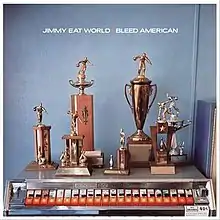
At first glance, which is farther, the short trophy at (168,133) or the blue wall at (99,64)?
the blue wall at (99,64)

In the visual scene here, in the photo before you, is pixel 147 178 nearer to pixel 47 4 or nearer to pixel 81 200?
pixel 81 200

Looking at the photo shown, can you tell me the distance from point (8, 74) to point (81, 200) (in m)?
0.52

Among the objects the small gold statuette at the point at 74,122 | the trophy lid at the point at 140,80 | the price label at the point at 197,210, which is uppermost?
the trophy lid at the point at 140,80

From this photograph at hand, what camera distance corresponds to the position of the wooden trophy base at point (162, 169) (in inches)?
54.7

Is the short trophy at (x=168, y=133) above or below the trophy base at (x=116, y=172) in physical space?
above

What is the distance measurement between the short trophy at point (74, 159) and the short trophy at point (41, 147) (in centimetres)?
7

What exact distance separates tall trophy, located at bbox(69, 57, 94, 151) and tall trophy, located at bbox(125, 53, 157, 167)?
130mm

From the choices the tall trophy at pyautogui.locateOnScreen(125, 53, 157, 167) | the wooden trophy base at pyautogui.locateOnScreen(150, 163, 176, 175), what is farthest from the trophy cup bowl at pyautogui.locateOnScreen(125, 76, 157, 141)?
the wooden trophy base at pyautogui.locateOnScreen(150, 163, 176, 175)

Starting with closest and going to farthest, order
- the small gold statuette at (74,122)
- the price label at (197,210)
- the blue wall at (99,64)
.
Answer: the price label at (197,210) → the small gold statuette at (74,122) → the blue wall at (99,64)

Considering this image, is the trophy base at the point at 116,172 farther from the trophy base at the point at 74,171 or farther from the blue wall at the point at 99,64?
the blue wall at the point at 99,64

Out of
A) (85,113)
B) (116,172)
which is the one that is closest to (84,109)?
(85,113)

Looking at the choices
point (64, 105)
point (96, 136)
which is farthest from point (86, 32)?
point (96, 136)

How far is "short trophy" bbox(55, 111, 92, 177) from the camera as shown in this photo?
137 centimetres

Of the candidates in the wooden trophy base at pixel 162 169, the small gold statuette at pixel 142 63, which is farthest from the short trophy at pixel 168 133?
the small gold statuette at pixel 142 63
